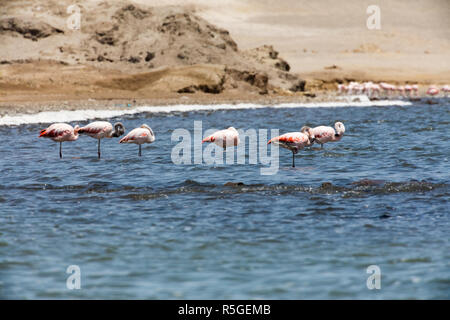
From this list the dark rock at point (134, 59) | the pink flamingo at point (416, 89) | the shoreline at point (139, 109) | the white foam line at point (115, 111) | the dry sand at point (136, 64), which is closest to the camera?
the white foam line at point (115, 111)

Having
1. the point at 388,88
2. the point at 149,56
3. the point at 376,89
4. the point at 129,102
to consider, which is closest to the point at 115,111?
the point at 129,102

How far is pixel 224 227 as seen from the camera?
893 cm

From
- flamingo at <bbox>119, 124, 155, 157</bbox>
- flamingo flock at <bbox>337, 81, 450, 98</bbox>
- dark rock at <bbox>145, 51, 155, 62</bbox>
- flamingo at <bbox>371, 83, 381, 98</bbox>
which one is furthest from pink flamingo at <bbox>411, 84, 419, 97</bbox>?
flamingo at <bbox>119, 124, 155, 157</bbox>

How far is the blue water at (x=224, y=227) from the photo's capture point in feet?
21.9

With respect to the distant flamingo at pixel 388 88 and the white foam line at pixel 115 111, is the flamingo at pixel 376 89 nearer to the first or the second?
the distant flamingo at pixel 388 88

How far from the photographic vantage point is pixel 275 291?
6.46 m

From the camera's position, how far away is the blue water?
→ 6.68 m

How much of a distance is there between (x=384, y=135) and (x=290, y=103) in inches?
736

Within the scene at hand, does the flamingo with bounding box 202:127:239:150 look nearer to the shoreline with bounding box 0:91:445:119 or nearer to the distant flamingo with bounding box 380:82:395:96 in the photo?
the shoreline with bounding box 0:91:445:119

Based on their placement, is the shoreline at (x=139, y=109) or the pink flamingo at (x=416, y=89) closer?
the shoreline at (x=139, y=109)

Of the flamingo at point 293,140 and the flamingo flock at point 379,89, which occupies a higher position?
the flamingo flock at point 379,89

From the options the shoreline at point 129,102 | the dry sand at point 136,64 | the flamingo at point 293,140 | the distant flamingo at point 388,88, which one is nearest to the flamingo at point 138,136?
the flamingo at point 293,140

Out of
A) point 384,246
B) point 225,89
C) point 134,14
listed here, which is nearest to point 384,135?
point 384,246

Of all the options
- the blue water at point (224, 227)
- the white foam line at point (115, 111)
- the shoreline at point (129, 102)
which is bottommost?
the blue water at point (224, 227)
